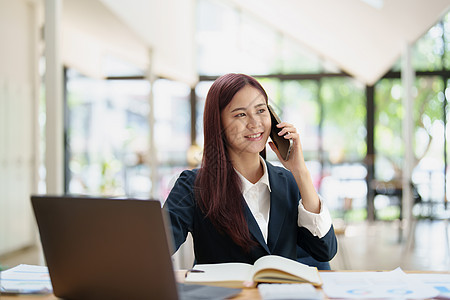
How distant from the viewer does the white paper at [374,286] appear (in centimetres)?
133

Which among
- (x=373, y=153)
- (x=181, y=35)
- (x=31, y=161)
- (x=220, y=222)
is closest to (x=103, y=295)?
(x=220, y=222)

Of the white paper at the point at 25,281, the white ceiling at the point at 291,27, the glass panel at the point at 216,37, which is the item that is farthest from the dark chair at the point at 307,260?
the glass panel at the point at 216,37

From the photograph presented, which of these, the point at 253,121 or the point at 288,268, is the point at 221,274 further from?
the point at 253,121

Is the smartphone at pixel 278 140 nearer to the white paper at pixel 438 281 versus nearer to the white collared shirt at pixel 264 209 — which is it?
the white collared shirt at pixel 264 209

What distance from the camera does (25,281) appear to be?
1.51 meters

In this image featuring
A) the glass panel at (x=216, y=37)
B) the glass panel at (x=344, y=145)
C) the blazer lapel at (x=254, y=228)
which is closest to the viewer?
the blazer lapel at (x=254, y=228)

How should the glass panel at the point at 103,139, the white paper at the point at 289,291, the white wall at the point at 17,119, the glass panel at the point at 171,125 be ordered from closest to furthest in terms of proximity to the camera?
the white paper at the point at 289,291 → the white wall at the point at 17,119 → the glass panel at the point at 103,139 → the glass panel at the point at 171,125

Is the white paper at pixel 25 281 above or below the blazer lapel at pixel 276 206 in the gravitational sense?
below

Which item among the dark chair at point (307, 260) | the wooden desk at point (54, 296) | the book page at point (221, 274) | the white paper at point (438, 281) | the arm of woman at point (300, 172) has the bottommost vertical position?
the dark chair at point (307, 260)

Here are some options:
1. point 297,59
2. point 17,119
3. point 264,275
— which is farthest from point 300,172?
point 297,59

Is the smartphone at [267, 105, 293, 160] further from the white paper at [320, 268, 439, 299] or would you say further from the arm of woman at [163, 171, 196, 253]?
the white paper at [320, 268, 439, 299]

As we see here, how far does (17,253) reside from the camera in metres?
6.62

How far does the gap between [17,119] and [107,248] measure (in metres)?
6.17

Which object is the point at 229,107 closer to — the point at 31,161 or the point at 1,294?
the point at 1,294
